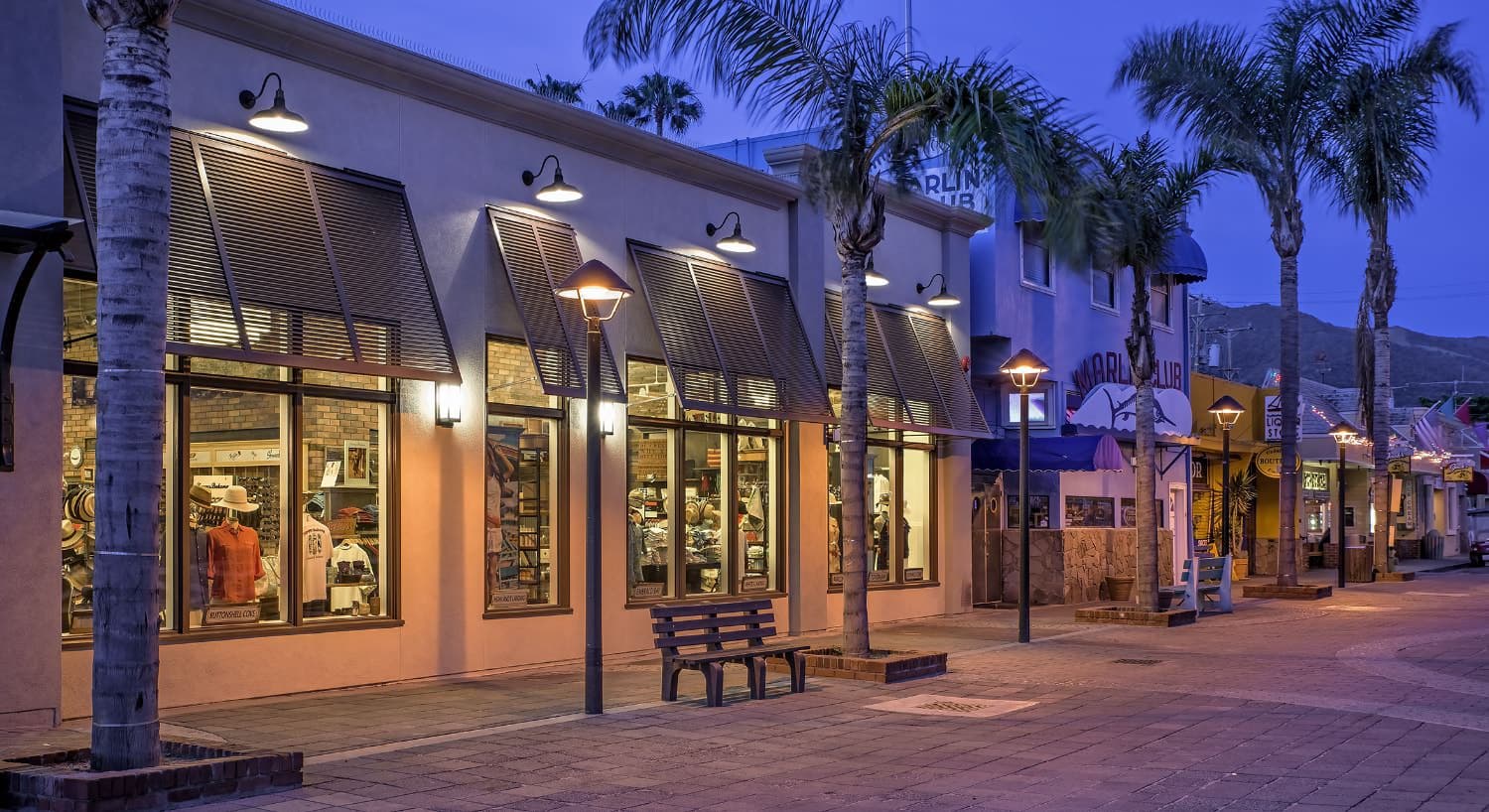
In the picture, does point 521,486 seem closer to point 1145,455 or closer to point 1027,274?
point 1145,455

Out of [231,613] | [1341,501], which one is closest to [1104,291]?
[1341,501]

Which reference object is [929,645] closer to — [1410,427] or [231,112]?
[231,112]

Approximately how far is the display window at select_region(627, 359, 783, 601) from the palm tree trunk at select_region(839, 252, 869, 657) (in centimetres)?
340

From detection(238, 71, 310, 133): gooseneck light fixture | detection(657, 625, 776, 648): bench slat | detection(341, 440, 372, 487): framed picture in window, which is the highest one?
detection(238, 71, 310, 133): gooseneck light fixture

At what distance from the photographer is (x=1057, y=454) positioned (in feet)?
82.5

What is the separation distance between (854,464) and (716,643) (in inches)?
98.7

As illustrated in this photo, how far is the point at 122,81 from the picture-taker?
27.5 feet

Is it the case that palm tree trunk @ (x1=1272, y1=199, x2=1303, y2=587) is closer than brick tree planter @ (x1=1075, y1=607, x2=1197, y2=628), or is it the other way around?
brick tree planter @ (x1=1075, y1=607, x2=1197, y2=628)

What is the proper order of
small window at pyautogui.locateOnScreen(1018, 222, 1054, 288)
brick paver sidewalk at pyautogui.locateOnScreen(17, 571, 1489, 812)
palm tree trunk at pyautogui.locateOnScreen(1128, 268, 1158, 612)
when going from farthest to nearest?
1. small window at pyautogui.locateOnScreen(1018, 222, 1054, 288)
2. palm tree trunk at pyautogui.locateOnScreen(1128, 268, 1158, 612)
3. brick paver sidewalk at pyautogui.locateOnScreen(17, 571, 1489, 812)

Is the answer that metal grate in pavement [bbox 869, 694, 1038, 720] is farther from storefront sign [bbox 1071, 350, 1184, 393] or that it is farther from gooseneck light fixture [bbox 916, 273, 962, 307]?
storefront sign [bbox 1071, 350, 1184, 393]

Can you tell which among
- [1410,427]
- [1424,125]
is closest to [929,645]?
[1424,125]

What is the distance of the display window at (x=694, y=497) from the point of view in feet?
58.6

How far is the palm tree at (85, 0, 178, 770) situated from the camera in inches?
327

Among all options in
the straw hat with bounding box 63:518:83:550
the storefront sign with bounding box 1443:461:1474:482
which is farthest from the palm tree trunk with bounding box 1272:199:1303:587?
the storefront sign with bounding box 1443:461:1474:482
